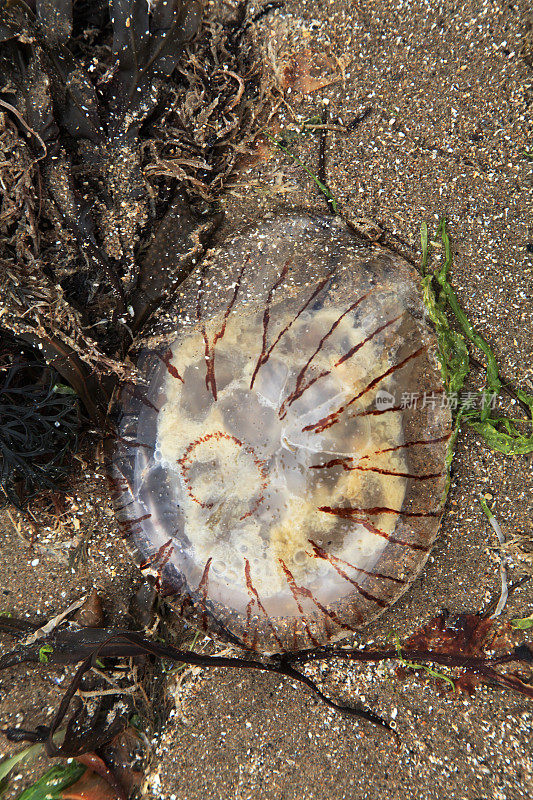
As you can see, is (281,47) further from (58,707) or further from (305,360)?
(58,707)

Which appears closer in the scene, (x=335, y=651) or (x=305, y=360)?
(x=305, y=360)

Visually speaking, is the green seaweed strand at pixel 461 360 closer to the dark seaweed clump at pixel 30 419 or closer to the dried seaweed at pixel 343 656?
the dried seaweed at pixel 343 656

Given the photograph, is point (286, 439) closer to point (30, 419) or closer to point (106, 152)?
point (30, 419)

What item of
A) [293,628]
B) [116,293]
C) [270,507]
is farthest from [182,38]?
[293,628]

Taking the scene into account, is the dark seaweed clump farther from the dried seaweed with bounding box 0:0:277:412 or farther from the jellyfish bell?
the jellyfish bell

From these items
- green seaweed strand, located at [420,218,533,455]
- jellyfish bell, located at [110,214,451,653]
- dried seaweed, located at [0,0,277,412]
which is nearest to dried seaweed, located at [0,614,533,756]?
jellyfish bell, located at [110,214,451,653]

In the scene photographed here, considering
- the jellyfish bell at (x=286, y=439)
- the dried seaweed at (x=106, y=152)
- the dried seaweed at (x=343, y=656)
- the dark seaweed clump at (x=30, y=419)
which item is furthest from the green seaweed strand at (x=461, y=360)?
the dark seaweed clump at (x=30, y=419)
